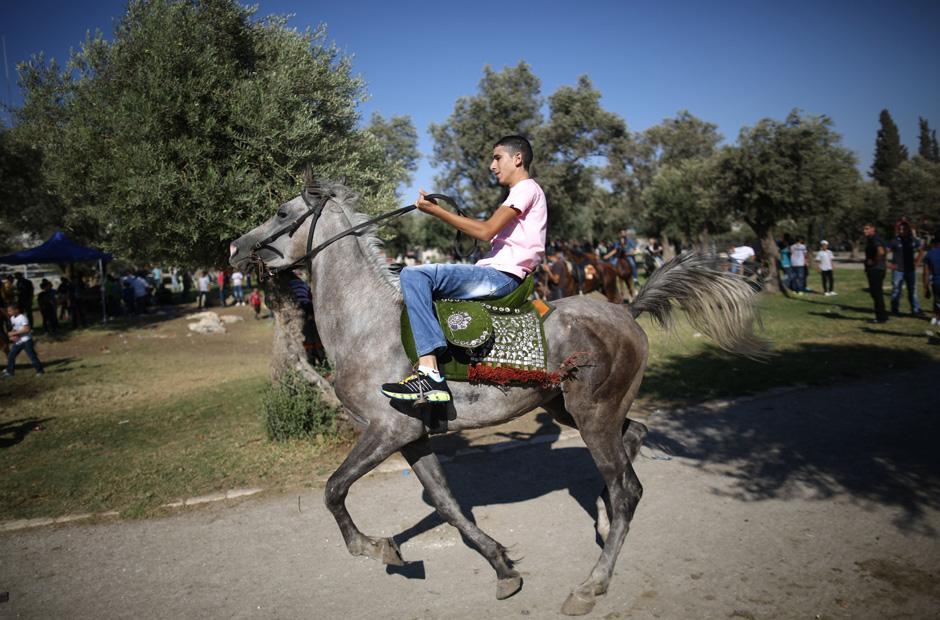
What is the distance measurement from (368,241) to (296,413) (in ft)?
12.0

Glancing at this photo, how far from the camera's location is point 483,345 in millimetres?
4074

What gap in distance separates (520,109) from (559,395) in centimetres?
3435

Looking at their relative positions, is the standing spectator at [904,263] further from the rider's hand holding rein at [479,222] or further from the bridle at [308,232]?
the bridle at [308,232]

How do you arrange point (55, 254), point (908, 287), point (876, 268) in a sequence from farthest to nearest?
point (55, 254) < point (908, 287) < point (876, 268)

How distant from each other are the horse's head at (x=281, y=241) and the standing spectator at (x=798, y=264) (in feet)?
75.1

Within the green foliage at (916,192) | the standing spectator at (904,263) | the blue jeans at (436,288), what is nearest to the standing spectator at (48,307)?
the blue jeans at (436,288)

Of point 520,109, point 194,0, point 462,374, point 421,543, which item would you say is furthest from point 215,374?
point 520,109

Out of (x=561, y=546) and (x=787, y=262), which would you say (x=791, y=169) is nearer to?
(x=787, y=262)

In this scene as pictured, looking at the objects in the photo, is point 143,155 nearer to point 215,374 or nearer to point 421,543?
point 421,543

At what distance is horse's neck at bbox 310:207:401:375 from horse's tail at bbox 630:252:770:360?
7.73 ft

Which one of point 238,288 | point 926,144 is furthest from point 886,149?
A: point 238,288

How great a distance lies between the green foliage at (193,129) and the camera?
6.82m

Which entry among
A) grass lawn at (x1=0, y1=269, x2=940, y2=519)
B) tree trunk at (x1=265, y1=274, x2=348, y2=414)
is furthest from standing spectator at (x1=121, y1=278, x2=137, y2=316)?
tree trunk at (x1=265, y1=274, x2=348, y2=414)

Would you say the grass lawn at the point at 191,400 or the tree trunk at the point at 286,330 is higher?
the tree trunk at the point at 286,330
